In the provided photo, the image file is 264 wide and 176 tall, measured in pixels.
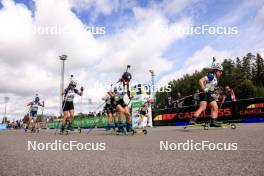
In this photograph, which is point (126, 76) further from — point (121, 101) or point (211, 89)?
point (211, 89)

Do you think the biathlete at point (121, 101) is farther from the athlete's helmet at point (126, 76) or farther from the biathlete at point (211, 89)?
the biathlete at point (211, 89)

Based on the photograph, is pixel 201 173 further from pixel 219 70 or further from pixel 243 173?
pixel 219 70

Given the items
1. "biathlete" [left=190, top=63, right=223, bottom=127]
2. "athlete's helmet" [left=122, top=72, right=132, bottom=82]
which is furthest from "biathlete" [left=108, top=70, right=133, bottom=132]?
"biathlete" [left=190, top=63, right=223, bottom=127]

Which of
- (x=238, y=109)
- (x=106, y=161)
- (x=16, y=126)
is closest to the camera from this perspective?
(x=106, y=161)

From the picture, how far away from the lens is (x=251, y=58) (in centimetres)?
9588

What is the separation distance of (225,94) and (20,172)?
56.8 feet

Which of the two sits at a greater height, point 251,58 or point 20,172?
point 251,58

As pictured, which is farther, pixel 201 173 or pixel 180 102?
pixel 180 102

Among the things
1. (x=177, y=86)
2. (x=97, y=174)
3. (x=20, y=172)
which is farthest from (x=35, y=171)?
(x=177, y=86)

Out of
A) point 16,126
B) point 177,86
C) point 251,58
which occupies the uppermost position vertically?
point 251,58

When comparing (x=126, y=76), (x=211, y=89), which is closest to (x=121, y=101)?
(x=126, y=76)

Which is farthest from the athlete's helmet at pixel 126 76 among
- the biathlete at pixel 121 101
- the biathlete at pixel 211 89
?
the biathlete at pixel 211 89

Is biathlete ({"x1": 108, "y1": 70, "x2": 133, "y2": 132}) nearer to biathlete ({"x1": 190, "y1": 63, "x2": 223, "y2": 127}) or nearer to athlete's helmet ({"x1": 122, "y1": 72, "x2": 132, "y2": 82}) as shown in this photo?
athlete's helmet ({"x1": 122, "y1": 72, "x2": 132, "y2": 82})

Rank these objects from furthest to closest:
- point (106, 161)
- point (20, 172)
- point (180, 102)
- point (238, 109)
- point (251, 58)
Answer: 1. point (251, 58)
2. point (180, 102)
3. point (238, 109)
4. point (106, 161)
5. point (20, 172)
